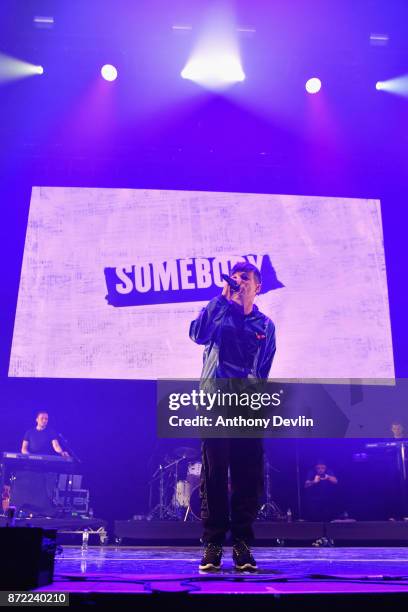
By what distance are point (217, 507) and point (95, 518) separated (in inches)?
155

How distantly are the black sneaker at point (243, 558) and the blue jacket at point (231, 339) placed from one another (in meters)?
0.74

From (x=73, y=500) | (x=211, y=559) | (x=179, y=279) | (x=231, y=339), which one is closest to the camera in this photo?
(x=211, y=559)

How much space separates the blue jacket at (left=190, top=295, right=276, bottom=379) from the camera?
2766 mm

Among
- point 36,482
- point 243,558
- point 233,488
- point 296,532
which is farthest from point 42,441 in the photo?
point 243,558

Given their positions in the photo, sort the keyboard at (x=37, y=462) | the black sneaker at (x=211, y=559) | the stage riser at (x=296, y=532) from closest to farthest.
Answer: the black sneaker at (x=211, y=559) → the keyboard at (x=37, y=462) → the stage riser at (x=296, y=532)

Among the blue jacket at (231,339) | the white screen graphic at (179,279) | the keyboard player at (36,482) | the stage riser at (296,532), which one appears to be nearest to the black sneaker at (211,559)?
the blue jacket at (231,339)

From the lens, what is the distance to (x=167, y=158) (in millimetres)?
6543

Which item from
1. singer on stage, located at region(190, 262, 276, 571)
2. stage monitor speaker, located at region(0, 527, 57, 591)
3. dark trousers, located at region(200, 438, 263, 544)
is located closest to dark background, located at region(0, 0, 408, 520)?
singer on stage, located at region(190, 262, 276, 571)

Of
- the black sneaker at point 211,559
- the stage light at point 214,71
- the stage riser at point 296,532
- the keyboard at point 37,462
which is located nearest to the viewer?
the black sneaker at point 211,559

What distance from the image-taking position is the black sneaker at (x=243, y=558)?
7.80 ft

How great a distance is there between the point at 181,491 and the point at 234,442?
3.71 meters

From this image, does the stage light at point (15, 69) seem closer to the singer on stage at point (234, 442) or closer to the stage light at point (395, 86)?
the stage light at point (395, 86)

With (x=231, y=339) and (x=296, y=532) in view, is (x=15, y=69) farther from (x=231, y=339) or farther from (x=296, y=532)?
(x=296, y=532)

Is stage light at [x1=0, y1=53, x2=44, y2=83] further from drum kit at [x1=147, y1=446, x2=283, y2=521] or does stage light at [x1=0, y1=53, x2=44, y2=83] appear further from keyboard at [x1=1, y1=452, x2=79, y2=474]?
drum kit at [x1=147, y1=446, x2=283, y2=521]
